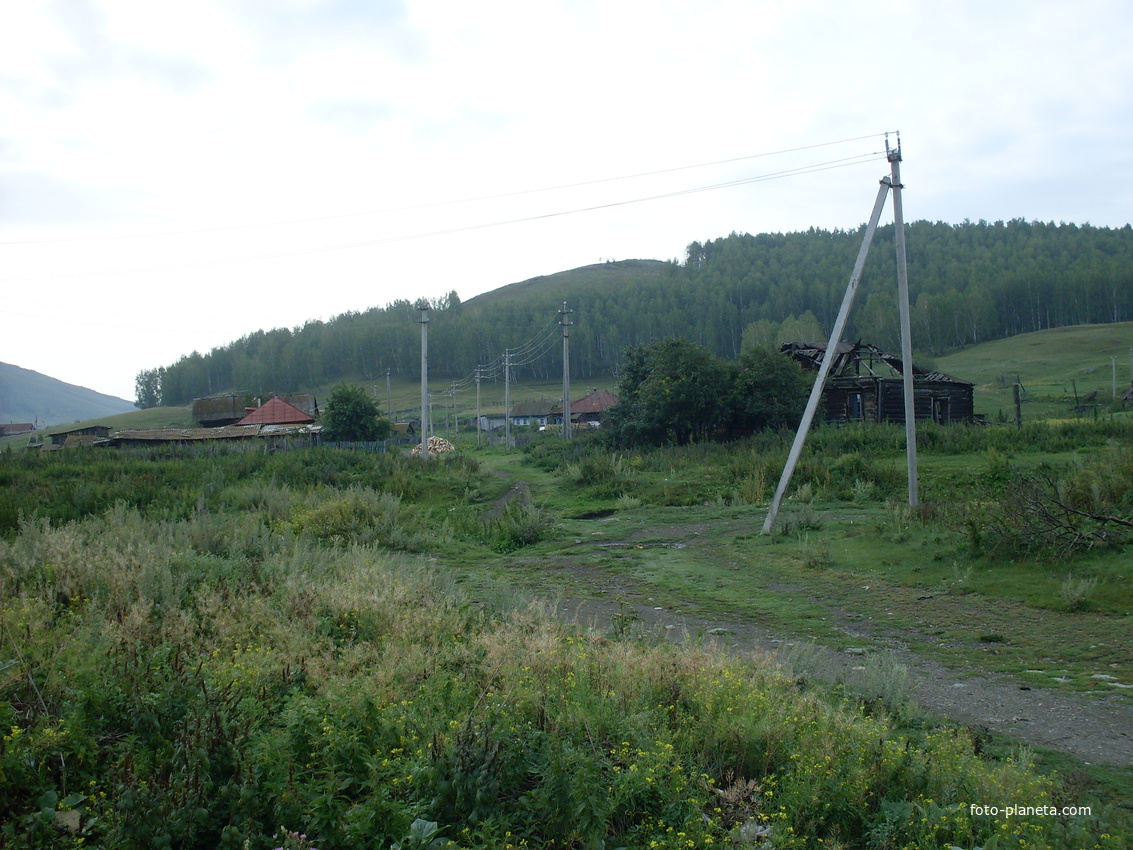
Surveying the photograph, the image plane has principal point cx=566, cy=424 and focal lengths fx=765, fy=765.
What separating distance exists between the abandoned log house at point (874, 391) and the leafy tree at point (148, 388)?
83.8 meters

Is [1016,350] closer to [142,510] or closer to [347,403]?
[347,403]

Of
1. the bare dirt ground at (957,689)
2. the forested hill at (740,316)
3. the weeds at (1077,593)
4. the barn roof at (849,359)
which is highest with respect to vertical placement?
the forested hill at (740,316)

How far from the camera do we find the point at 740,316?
107000 mm

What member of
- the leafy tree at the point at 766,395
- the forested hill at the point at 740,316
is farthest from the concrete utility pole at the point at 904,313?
the forested hill at the point at 740,316

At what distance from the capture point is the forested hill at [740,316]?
298 feet

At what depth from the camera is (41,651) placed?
5188mm

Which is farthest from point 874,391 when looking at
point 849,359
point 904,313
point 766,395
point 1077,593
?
point 1077,593

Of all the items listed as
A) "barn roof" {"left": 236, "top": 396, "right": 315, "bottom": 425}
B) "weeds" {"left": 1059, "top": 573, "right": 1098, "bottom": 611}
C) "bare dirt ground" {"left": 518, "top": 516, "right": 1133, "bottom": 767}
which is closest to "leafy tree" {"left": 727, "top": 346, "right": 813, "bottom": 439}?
"weeds" {"left": 1059, "top": 573, "right": 1098, "bottom": 611}

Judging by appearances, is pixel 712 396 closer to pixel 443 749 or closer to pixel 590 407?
pixel 443 749

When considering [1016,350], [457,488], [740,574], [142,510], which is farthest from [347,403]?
[1016,350]

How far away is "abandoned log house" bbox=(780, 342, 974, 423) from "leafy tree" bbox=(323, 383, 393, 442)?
23.6 m

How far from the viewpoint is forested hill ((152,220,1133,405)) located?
90.9 metres

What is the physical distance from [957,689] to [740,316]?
4098 inches

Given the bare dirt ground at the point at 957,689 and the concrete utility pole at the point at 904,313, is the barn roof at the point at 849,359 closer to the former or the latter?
the concrete utility pole at the point at 904,313
